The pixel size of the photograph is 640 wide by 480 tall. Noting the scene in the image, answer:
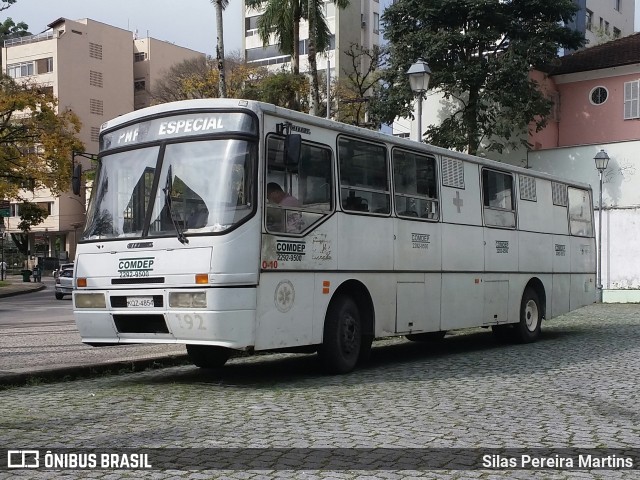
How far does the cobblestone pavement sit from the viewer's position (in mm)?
6695

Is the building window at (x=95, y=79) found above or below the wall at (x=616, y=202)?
above

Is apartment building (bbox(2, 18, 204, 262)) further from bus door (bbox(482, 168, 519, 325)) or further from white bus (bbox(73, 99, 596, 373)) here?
white bus (bbox(73, 99, 596, 373))

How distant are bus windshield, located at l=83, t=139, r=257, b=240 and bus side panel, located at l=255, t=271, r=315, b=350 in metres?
0.89

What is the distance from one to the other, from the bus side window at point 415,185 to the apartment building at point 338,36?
58.0m

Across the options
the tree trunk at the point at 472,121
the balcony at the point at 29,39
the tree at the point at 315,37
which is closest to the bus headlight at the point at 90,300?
the tree at the point at 315,37

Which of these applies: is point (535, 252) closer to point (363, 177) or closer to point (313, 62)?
point (363, 177)

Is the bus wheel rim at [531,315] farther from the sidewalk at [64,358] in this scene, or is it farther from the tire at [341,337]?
the sidewalk at [64,358]

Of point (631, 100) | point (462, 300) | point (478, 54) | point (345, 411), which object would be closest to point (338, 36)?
point (631, 100)

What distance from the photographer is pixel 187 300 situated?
382 inches

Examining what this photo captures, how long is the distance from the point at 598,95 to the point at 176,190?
1343 inches

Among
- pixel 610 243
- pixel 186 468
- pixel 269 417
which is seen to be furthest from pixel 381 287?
pixel 610 243

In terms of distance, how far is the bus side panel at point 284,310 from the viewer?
9836mm

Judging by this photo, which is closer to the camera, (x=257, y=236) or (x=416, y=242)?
(x=257, y=236)

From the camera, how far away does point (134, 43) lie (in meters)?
86.2
